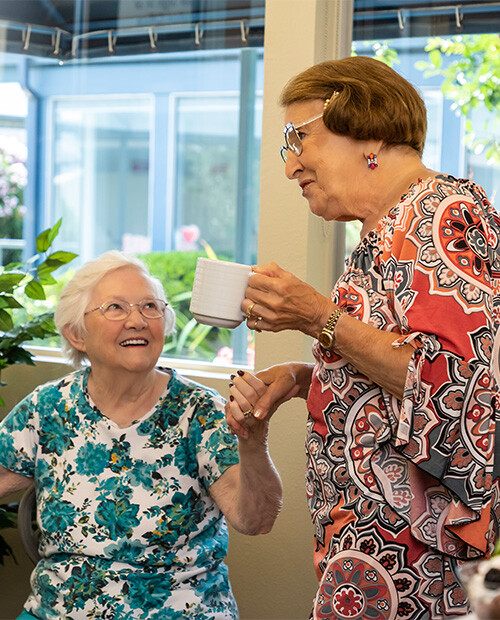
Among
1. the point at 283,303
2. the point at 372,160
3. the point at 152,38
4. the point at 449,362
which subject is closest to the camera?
the point at 449,362

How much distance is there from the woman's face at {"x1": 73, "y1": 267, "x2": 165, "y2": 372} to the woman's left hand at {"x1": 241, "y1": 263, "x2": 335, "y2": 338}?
733 mm

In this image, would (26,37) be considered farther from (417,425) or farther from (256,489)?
(417,425)

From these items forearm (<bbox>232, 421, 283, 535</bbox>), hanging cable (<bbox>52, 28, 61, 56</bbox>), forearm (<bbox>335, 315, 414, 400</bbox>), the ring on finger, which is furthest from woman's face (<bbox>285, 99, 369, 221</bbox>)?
hanging cable (<bbox>52, 28, 61, 56</bbox>)

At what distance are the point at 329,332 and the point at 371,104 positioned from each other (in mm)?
433

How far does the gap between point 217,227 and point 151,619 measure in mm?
1598

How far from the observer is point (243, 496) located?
189 cm

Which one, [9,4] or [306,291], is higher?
[9,4]

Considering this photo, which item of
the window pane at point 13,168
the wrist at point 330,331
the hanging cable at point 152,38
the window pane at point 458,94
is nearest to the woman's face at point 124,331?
the wrist at point 330,331

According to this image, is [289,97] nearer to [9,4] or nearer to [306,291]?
[306,291]

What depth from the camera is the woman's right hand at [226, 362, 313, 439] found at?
1573 mm

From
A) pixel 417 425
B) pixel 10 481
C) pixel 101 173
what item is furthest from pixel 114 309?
pixel 101 173

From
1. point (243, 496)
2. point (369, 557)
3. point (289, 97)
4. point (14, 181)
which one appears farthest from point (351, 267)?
point (14, 181)

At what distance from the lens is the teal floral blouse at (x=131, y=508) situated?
1.95 metres

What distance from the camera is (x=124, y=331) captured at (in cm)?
209
